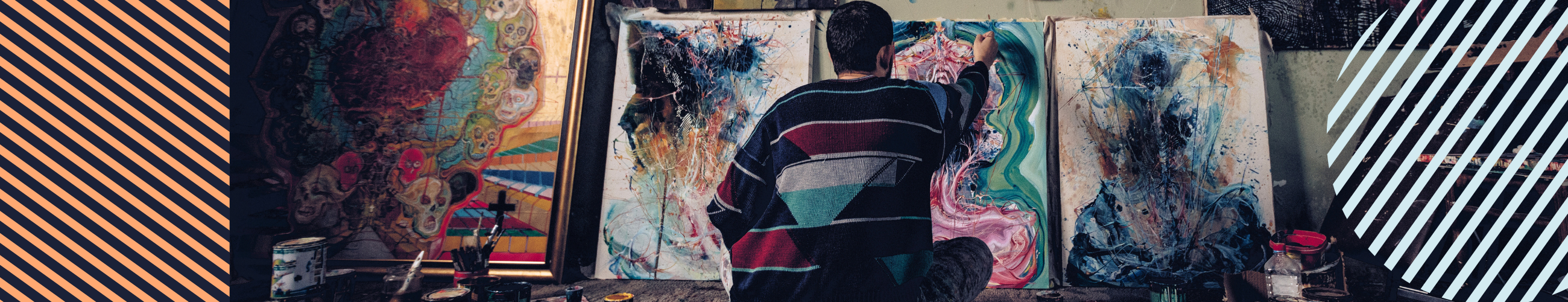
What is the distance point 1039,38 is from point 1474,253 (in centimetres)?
148

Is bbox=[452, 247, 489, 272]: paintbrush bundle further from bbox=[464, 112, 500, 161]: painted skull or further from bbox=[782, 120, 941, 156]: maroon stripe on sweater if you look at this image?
bbox=[782, 120, 941, 156]: maroon stripe on sweater

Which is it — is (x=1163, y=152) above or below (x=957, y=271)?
above

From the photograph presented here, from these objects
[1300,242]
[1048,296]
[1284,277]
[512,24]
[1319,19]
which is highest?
[1319,19]

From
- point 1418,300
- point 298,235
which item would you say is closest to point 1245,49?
point 1418,300

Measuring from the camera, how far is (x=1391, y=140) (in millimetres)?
1939

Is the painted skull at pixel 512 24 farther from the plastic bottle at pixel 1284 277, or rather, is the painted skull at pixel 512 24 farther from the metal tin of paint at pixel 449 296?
the plastic bottle at pixel 1284 277

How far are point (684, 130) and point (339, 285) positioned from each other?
125 cm

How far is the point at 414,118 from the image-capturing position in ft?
7.08

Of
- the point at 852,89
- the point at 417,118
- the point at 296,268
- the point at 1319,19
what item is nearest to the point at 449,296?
the point at 296,268

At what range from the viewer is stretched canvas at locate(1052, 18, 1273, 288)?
1.87 meters

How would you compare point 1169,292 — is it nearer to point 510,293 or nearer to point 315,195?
point 510,293

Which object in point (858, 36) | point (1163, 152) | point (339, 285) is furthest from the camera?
point (1163, 152)

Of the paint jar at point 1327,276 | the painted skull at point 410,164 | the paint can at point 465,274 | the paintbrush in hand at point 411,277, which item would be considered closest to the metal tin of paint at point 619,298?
the paint can at point 465,274

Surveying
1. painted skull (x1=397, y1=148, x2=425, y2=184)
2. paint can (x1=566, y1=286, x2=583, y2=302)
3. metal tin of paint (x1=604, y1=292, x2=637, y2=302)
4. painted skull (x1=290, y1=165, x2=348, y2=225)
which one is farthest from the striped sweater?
painted skull (x1=290, y1=165, x2=348, y2=225)
